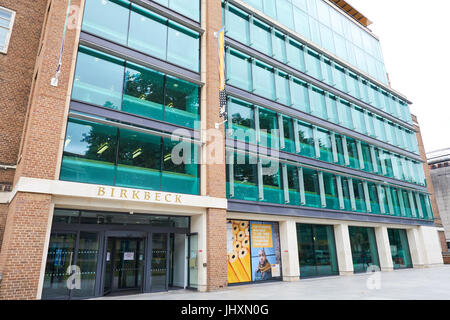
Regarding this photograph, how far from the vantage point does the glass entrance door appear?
11367 millimetres

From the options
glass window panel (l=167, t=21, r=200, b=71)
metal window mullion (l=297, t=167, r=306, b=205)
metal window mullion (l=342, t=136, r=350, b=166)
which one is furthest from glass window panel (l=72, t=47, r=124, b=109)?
metal window mullion (l=342, t=136, r=350, b=166)

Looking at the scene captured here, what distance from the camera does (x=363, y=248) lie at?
20.7 metres

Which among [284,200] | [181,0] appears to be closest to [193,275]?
[284,200]

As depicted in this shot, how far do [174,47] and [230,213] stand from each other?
8.31 meters

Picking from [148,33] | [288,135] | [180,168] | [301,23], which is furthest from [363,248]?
[148,33]

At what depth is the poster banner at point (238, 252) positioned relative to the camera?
45.7 ft

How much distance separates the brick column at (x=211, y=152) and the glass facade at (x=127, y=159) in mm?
820

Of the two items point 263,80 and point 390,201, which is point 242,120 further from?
point 390,201

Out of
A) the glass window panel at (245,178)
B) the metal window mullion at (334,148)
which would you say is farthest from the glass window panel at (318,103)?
the glass window panel at (245,178)

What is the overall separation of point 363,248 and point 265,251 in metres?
9.32

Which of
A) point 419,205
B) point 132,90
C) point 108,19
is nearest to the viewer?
point 132,90

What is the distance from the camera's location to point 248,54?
1675cm

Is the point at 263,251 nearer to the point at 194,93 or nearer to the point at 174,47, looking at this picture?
the point at 194,93

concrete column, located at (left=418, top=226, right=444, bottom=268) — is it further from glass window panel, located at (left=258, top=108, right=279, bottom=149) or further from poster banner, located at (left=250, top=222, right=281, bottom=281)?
glass window panel, located at (left=258, top=108, right=279, bottom=149)
